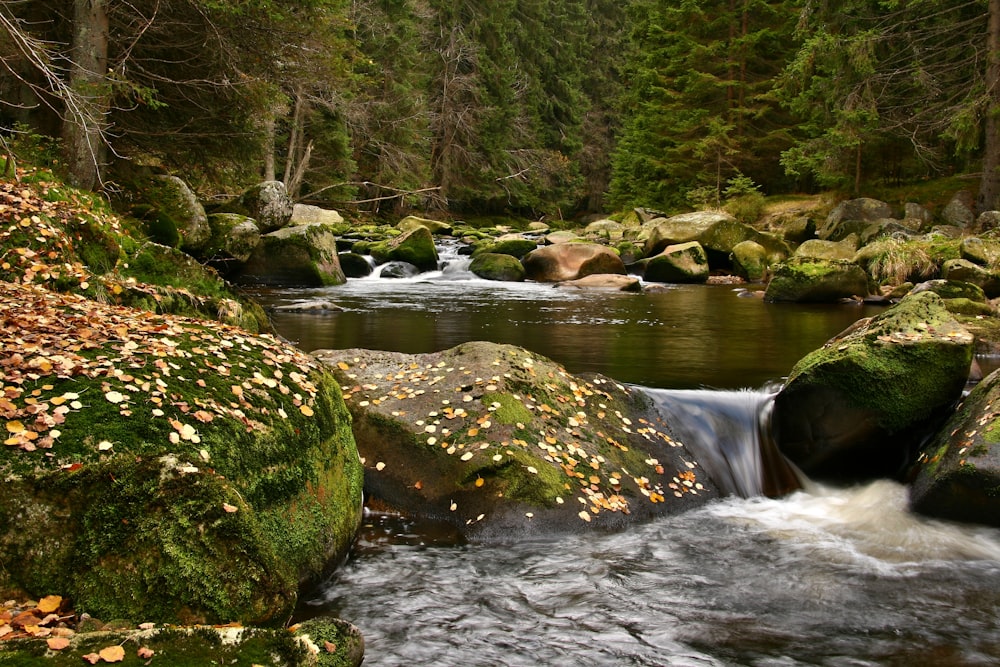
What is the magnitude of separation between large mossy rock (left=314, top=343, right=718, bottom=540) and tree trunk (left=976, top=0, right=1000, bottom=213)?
16.0 meters

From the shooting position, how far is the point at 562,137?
43.2m

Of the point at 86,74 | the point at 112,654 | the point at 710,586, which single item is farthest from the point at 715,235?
the point at 112,654

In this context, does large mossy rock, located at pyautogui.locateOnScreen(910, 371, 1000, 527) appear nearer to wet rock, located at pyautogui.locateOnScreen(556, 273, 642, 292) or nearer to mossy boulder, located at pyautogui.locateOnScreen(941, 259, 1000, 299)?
mossy boulder, located at pyautogui.locateOnScreen(941, 259, 1000, 299)

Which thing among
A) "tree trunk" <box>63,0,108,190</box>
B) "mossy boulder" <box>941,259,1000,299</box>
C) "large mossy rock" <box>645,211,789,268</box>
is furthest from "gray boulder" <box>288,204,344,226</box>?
"mossy boulder" <box>941,259,1000,299</box>

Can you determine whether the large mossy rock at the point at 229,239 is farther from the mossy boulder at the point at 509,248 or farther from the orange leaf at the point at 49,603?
the orange leaf at the point at 49,603

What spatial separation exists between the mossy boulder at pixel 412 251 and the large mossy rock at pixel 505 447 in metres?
14.4

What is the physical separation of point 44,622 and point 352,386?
→ 11.1 feet

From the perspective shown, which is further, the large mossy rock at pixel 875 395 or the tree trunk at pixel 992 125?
the tree trunk at pixel 992 125

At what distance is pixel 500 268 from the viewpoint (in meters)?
20.1

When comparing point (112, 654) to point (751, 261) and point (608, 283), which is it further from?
point (751, 261)

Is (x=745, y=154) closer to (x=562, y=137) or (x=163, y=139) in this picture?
(x=562, y=137)

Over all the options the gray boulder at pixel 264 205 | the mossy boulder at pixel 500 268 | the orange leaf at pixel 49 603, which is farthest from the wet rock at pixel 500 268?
the orange leaf at pixel 49 603

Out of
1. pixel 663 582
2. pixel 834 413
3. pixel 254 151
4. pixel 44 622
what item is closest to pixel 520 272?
pixel 254 151

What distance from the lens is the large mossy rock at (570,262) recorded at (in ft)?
63.5
